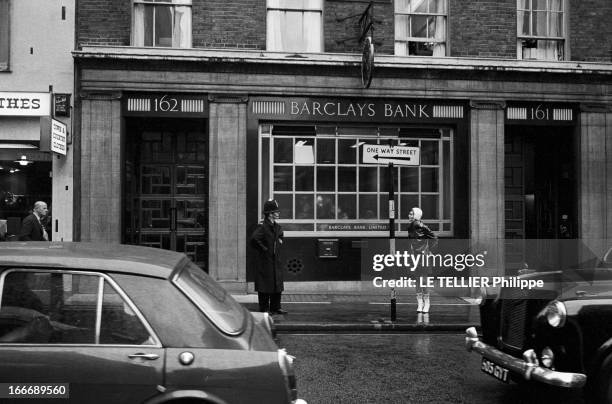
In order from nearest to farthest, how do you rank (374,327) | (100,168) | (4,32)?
1. (374,327)
2. (100,168)
3. (4,32)

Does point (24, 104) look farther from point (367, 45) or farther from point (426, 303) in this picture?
point (426, 303)

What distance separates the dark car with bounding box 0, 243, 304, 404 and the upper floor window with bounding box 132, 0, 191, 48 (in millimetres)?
10626

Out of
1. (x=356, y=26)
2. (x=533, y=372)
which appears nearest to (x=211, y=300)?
(x=533, y=372)

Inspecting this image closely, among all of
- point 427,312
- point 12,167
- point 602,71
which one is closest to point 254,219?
point 427,312

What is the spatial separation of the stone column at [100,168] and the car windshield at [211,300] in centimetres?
921

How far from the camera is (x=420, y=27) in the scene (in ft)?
46.6

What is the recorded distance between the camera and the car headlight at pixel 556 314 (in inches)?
188

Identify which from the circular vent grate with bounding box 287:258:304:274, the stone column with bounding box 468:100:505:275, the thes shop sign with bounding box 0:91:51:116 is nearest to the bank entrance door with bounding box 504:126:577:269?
the stone column with bounding box 468:100:505:275

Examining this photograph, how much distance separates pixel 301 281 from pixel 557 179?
7.27m

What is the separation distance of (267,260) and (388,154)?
280cm

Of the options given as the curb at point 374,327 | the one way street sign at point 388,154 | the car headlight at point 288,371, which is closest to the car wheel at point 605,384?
the car headlight at point 288,371

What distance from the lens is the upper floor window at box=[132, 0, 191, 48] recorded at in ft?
44.2

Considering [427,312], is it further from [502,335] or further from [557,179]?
[557,179]

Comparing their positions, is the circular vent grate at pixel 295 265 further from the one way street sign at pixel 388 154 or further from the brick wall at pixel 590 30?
the brick wall at pixel 590 30
